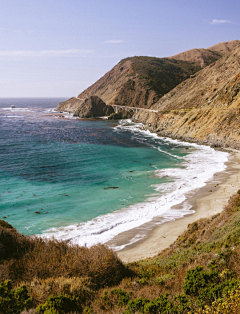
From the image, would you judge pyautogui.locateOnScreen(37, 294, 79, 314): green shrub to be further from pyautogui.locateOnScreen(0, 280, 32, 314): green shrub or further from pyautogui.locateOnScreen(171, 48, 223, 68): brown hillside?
pyautogui.locateOnScreen(171, 48, 223, 68): brown hillside

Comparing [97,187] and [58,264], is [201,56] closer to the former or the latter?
[97,187]

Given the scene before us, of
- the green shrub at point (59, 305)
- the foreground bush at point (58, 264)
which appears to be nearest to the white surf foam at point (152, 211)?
the foreground bush at point (58, 264)

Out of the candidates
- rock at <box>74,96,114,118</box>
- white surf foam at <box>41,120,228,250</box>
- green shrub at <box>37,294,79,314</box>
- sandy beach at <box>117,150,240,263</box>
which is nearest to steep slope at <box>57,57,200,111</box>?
rock at <box>74,96,114,118</box>

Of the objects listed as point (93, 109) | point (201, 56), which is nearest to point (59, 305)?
point (93, 109)

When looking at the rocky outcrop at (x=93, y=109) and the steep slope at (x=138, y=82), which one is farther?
the steep slope at (x=138, y=82)

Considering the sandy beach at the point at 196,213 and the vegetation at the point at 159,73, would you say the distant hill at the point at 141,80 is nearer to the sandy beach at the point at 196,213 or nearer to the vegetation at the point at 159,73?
the vegetation at the point at 159,73
